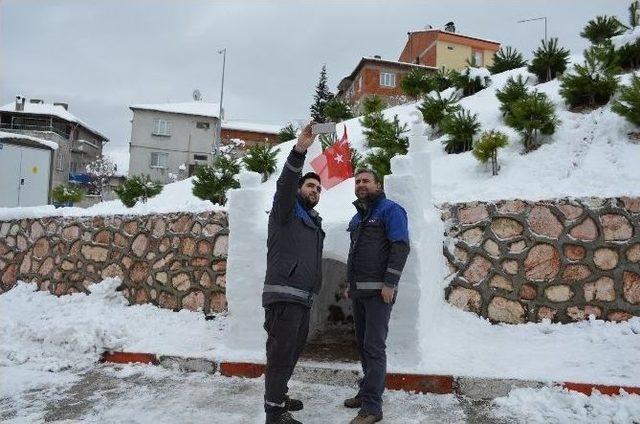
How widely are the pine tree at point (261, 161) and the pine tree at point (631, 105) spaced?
7012 millimetres

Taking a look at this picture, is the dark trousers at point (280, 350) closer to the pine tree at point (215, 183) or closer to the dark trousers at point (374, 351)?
the dark trousers at point (374, 351)

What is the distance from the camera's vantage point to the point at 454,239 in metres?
5.41

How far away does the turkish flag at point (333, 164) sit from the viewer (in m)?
5.82

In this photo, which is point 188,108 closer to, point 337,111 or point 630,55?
point 337,111

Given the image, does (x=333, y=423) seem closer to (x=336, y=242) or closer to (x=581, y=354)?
(x=336, y=242)

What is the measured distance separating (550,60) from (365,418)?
35.8ft

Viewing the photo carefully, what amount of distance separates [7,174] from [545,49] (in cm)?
1326

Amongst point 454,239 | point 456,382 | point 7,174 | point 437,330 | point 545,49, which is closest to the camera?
point 456,382

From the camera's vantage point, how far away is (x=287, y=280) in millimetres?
3025

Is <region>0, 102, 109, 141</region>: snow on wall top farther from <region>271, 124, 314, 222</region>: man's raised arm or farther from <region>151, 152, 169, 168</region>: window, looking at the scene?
<region>271, 124, 314, 222</region>: man's raised arm

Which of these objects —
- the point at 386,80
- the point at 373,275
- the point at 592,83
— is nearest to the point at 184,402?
the point at 373,275

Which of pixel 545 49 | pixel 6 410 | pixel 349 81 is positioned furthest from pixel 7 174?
pixel 349 81

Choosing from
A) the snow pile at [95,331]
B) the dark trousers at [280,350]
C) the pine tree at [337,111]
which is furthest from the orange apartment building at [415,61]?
Result: the dark trousers at [280,350]

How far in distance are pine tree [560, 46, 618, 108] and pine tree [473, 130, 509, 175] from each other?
2.22 m
